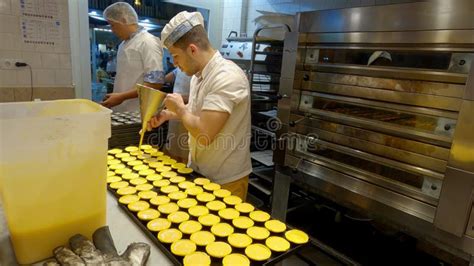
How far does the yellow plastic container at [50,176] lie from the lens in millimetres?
593

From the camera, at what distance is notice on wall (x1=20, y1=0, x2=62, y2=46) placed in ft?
7.18

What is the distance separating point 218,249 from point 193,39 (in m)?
0.97

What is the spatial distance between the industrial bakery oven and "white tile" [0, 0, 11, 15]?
207 cm

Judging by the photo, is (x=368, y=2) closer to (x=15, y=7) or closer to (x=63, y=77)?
(x=63, y=77)

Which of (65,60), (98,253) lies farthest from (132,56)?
(98,253)

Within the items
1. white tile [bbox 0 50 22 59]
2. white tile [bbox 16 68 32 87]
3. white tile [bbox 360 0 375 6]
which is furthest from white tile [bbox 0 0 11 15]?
white tile [bbox 360 0 375 6]

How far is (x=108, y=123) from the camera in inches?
27.7

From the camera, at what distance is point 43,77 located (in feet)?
7.73

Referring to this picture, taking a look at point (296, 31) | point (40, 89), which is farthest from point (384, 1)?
point (40, 89)

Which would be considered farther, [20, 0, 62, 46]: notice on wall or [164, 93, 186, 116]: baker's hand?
[20, 0, 62, 46]: notice on wall

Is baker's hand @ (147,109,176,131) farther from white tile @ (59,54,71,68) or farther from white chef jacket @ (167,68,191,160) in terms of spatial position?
white tile @ (59,54,71,68)

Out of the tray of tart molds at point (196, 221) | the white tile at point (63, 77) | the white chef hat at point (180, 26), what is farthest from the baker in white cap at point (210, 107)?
the white tile at point (63, 77)

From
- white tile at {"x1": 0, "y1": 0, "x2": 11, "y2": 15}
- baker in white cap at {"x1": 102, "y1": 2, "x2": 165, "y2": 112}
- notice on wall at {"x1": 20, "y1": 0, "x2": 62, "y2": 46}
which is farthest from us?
baker in white cap at {"x1": 102, "y1": 2, "x2": 165, "y2": 112}

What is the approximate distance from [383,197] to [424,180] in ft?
0.74
